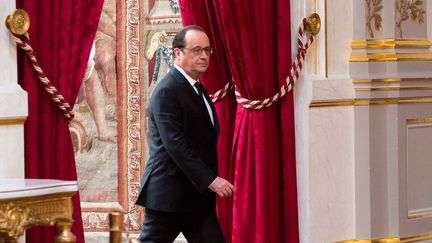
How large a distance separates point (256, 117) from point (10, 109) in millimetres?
1941

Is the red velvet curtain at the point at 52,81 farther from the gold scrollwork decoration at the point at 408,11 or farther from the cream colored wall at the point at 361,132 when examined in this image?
the gold scrollwork decoration at the point at 408,11

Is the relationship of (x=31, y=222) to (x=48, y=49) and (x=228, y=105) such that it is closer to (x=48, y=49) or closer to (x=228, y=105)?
(x=48, y=49)

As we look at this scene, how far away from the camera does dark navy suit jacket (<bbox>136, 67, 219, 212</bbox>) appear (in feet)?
18.8

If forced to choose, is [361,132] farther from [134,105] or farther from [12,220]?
[12,220]

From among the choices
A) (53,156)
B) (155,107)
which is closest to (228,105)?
(155,107)

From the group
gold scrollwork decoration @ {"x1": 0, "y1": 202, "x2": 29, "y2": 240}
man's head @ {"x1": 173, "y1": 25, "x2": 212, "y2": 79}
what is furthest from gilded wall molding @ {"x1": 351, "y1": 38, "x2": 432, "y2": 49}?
gold scrollwork decoration @ {"x1": 0, "y1": 202, "x2": 29, "y2": 240}

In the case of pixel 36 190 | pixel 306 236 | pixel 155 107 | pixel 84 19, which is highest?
pixel 84 19

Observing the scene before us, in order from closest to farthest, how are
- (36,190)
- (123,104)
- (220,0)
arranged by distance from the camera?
(36,190) → (220,0) → (123,104)

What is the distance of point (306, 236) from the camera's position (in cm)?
690

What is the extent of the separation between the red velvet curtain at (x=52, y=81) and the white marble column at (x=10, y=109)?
0.28 ft

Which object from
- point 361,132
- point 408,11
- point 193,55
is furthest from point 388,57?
point 193,55

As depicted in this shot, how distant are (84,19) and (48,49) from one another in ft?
0.99

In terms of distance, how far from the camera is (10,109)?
208 inches

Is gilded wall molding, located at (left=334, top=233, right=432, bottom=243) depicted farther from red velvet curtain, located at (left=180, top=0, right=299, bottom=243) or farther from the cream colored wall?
red velvet curtain, located at (left=180, top=0, right=299, bottom=243)
